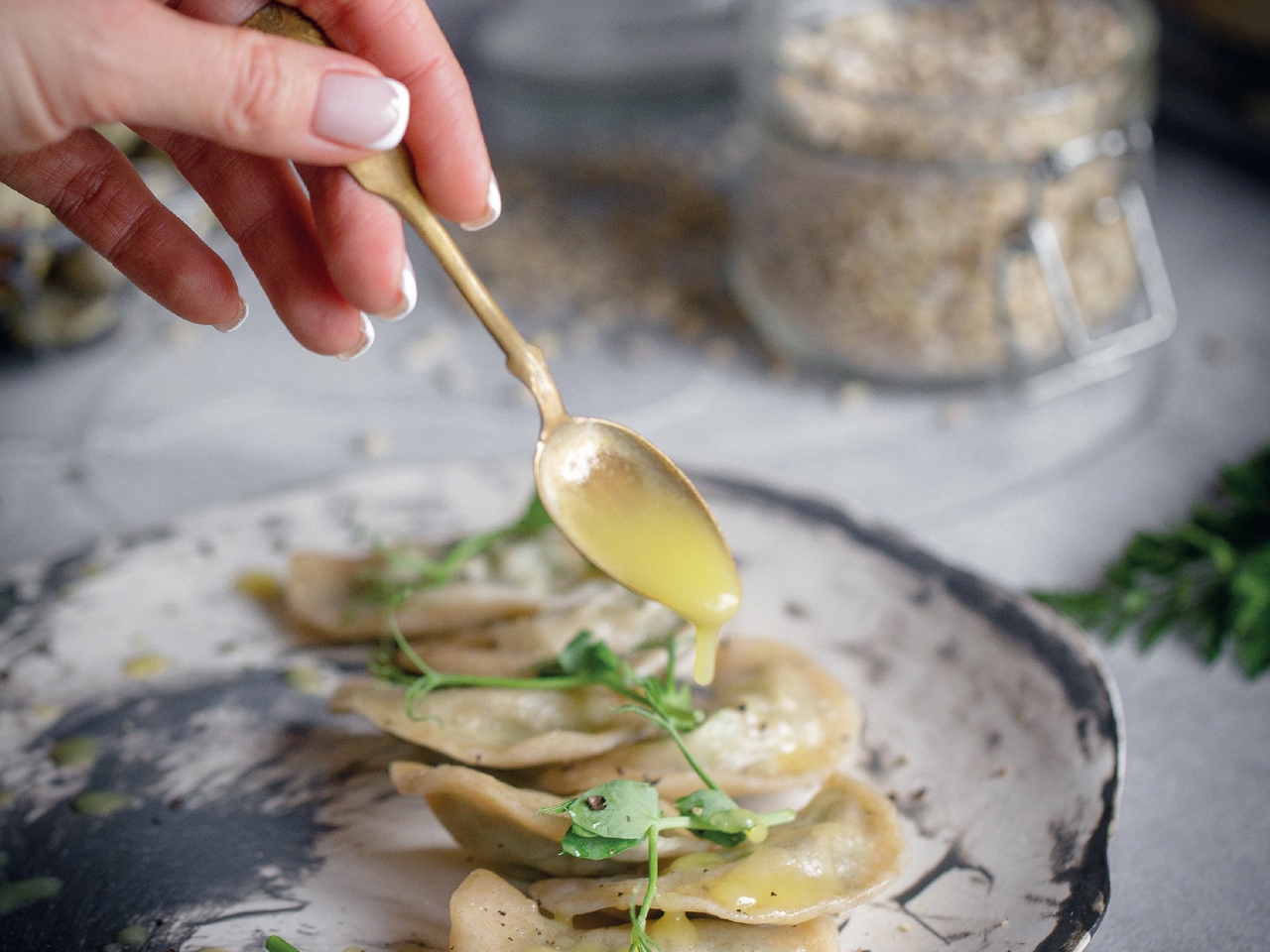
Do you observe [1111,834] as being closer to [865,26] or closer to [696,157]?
[865,26]

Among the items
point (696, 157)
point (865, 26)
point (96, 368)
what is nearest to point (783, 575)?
point (865, 26)

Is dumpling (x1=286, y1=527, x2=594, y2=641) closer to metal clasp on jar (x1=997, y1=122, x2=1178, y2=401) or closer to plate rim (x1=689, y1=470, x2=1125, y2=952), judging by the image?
plate rim (x1=689, y1=470, x2=1125, y2=952)

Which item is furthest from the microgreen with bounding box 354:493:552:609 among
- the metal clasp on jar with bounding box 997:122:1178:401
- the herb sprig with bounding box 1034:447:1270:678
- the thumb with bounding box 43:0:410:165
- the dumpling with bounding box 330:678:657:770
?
the metal clasp on jar with bounding box 997:122:1178:401

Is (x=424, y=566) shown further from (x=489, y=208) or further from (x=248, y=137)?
(x=248, y=137)

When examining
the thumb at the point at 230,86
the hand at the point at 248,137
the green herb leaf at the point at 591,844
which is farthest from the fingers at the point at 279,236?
the green herb leaf at the point at 591,844

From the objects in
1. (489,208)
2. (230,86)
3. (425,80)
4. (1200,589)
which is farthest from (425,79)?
(1200,589)
